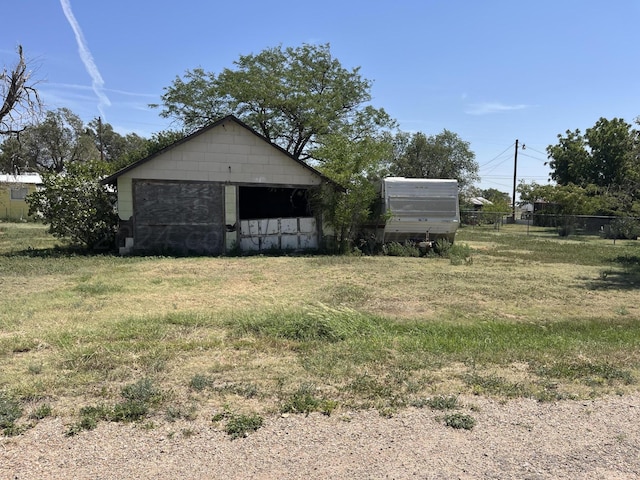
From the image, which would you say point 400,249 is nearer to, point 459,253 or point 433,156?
point 459,253

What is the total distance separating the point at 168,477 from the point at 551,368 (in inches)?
159

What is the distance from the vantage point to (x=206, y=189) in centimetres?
1703

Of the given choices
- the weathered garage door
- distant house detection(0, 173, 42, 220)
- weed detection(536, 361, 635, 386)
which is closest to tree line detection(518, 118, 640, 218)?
the weathered garage door

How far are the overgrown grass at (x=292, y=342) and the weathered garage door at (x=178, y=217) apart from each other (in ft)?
15.8

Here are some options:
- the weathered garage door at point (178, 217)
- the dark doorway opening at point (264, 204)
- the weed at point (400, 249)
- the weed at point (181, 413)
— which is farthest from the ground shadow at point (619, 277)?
the dark doorway opening at point (264, 204)

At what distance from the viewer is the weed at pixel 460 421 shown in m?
3.62

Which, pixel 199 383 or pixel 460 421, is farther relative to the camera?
pixel 199 383

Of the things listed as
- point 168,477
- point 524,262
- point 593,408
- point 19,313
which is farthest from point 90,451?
point 524,262

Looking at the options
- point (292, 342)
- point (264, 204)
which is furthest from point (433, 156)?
point (292, 342)

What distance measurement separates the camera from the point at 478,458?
318 cm

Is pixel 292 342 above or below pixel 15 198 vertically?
below

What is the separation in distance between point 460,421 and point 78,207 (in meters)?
16.0

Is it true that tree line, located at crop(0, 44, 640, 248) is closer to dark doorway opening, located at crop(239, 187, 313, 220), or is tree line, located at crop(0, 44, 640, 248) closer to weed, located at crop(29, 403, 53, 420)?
dark doorway opening, located at crop(239, 187, 313, 220)

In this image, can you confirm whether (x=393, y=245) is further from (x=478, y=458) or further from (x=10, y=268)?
(x=478, y=458)
